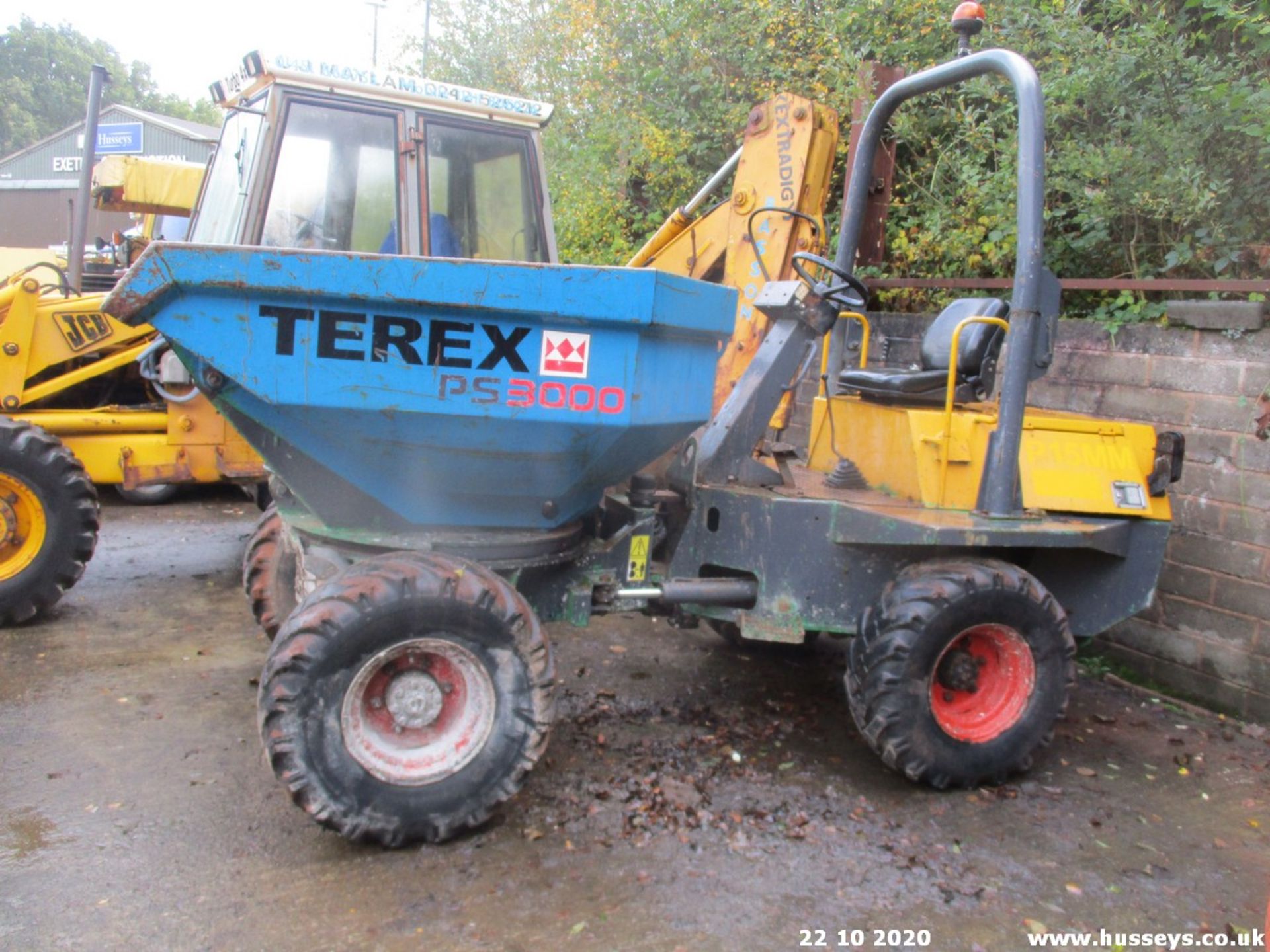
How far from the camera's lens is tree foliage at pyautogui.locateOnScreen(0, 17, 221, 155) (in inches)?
1620

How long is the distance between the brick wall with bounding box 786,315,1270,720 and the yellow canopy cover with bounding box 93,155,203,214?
5.92 metres

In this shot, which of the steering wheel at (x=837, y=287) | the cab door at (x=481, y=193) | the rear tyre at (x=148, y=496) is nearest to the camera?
the steering wheel at (x=837, y=287)

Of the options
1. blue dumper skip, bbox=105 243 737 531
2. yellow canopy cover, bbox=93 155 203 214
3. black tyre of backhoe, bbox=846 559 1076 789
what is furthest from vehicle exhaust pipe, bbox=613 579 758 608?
yellow canopy cover, bbox=93 155 203 214

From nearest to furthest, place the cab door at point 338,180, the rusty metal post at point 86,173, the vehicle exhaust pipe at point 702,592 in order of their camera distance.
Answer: the vehicle exhaust pipe at point 702,592 → the cab door at point 338,180 → the rusty metal post at point 86,173

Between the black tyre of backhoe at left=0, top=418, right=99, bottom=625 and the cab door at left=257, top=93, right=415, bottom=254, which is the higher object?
the cab door at left=257, top=93, right=415, bottom=254

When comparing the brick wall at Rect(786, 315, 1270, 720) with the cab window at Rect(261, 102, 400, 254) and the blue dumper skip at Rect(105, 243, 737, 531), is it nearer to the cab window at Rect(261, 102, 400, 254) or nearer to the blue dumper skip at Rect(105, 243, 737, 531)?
the blue dumper skip at Rect(105, 243, 737, 531)

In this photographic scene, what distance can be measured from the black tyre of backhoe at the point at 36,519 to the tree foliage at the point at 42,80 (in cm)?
4140

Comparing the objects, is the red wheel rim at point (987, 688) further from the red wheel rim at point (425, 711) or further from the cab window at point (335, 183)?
the cab window at point (335, 183)

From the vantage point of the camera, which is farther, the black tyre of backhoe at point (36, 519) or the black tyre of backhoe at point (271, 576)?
the black tyre of backhoe at point (36, 519)

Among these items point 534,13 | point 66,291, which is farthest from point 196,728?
point 534,13

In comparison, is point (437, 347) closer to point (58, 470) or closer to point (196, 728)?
point (196, 728)

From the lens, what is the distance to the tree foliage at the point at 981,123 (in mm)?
4695

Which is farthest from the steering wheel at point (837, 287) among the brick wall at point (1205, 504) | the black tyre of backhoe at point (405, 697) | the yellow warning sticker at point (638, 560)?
the black tyre of backhoe at point (405, 697)

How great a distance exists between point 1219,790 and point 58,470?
497 cm
